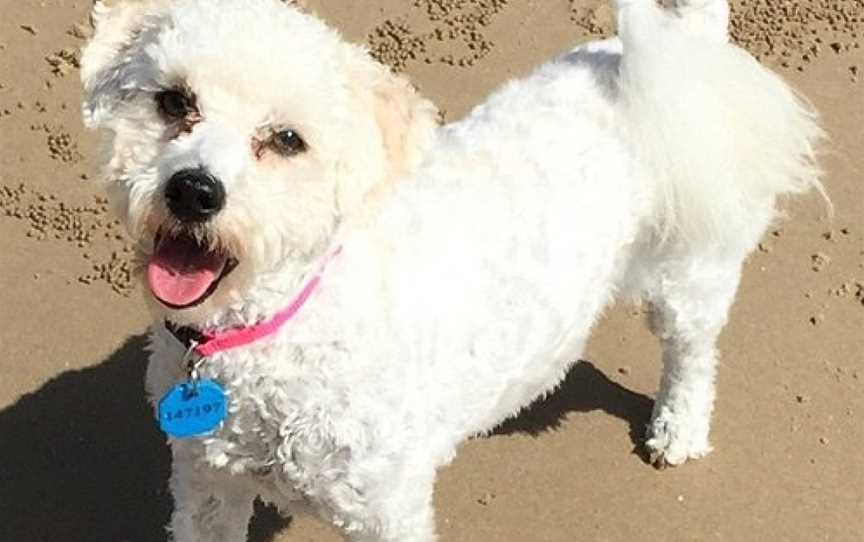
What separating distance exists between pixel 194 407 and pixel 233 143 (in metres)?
0.60

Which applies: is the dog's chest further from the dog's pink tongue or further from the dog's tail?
the dog's tail

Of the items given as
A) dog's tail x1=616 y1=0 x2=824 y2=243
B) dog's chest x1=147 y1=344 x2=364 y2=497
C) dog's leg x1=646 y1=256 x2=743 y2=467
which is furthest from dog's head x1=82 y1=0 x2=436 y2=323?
dog's leg x1=646 y1=256 x2=743 y2=467

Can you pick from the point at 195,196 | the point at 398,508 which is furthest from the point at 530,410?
the point at 195,196

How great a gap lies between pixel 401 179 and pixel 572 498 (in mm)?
1616

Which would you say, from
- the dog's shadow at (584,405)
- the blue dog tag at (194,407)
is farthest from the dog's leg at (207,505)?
the dog's shadow at (584,405)

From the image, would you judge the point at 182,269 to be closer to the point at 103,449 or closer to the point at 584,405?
the point at 103,449

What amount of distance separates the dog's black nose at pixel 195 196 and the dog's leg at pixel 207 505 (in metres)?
0.87

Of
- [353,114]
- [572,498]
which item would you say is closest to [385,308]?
[353,114]

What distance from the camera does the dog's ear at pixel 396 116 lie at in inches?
113

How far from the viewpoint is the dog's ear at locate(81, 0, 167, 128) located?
2860 mm

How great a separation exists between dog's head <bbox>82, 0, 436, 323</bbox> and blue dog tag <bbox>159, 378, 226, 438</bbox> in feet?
0.70

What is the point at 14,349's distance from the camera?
175 inches

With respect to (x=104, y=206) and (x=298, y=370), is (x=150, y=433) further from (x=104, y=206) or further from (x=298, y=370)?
(x=298, y=370)

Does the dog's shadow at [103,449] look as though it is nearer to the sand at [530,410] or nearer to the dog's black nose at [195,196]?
the sand at [530,410]
